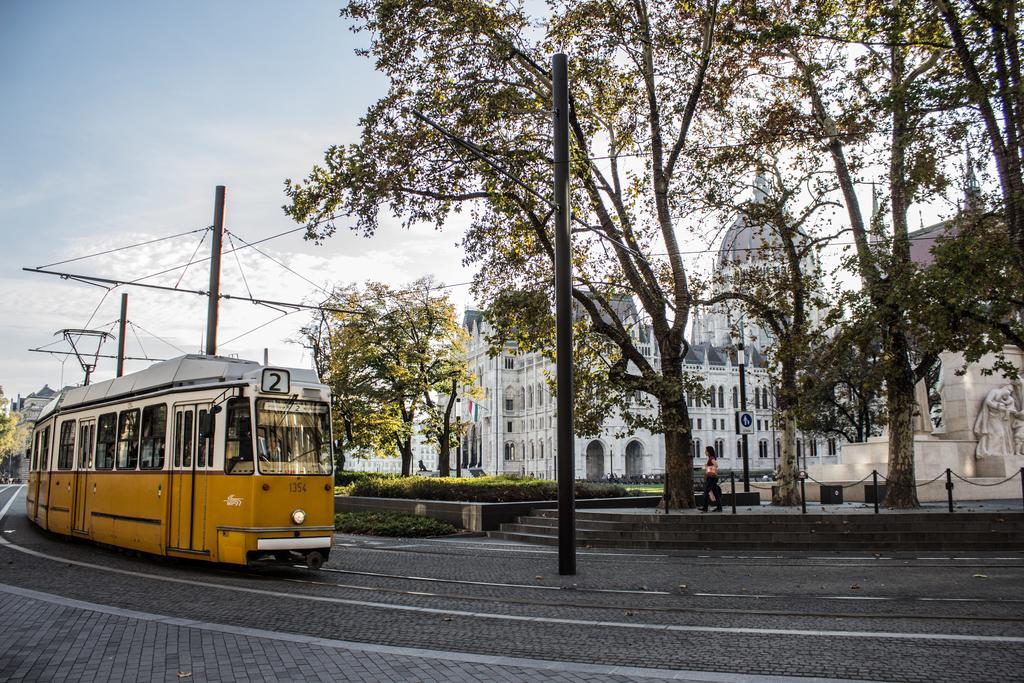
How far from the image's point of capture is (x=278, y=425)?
37.4 ft

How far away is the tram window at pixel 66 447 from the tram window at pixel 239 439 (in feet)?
21.1

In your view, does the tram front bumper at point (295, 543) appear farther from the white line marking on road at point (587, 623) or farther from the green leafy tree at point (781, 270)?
the green leafy tree at point (781, 270)

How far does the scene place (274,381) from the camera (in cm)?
1127

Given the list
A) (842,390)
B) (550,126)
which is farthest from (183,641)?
(842,390)

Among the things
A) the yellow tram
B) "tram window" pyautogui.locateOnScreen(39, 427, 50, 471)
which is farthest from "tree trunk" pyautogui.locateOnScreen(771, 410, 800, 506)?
"tram window" pyautogui.locateOnScreen(39, 427, 50, 471)

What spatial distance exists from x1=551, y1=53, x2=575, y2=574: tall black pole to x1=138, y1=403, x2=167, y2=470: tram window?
19.4 feet

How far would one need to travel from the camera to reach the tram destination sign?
11219 mm

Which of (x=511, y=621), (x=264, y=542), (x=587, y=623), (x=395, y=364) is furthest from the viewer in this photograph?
(x=395, y=364)

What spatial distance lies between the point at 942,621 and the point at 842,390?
4514cm

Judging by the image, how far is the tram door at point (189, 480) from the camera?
1160 centimetres

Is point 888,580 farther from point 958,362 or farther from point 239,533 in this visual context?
point 958,362

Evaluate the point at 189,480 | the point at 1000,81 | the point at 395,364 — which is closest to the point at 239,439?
the point at 189,480

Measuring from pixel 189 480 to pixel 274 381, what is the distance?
2034 mm

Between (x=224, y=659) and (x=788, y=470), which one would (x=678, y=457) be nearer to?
(x=788, y=470)
